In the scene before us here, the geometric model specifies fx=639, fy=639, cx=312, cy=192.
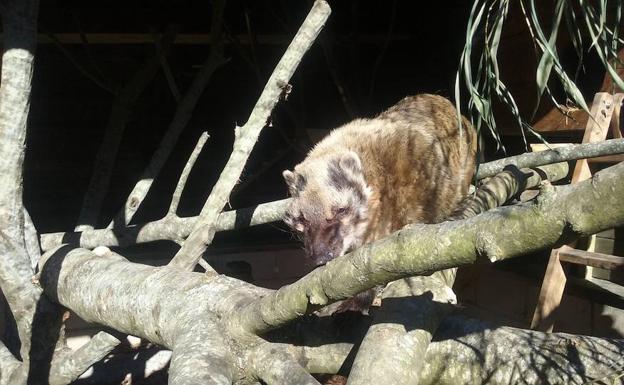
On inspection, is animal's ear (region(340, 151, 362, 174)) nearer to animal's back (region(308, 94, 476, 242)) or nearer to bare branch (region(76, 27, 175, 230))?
animal's back (region(308, 94, 476, 242))

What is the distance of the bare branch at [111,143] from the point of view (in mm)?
4648

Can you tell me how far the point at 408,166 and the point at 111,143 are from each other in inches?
87.0

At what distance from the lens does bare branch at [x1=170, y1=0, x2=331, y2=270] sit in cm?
290

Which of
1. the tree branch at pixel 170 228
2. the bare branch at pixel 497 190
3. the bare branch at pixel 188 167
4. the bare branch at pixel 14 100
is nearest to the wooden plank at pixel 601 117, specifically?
the bare branch at pixel 497 190

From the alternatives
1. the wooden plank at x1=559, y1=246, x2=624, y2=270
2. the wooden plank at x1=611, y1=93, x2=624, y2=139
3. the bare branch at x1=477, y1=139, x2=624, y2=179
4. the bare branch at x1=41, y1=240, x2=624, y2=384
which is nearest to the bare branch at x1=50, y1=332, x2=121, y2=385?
the bare branch at x1=41, y1=240, x2=624, y2=384

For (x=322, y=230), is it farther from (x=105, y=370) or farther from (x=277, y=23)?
(x=277, y=23)

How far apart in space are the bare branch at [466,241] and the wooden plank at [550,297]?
8.55ft

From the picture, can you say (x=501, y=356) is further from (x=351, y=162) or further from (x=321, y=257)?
(x=351, y=162)

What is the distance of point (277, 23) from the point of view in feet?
19.6

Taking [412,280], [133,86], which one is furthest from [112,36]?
[412,280]

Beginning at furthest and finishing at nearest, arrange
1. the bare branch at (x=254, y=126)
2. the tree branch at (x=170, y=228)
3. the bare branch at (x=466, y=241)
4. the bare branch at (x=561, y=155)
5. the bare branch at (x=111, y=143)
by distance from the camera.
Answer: the bare branch at (x=111, y=143) → the tree branch at (x=170, y=228) → the bare branch at (x=254, y=126) → the bare branch at (x=561, y=155) → the bare branch at (x=466, y=241)

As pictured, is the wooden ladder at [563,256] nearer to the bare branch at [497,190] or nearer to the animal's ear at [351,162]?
the bare branch at [497,190]

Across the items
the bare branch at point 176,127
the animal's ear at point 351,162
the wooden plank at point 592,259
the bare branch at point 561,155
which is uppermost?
the bare branch at point 176,127

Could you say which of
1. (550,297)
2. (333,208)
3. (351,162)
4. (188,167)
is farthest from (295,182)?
(550,297)
